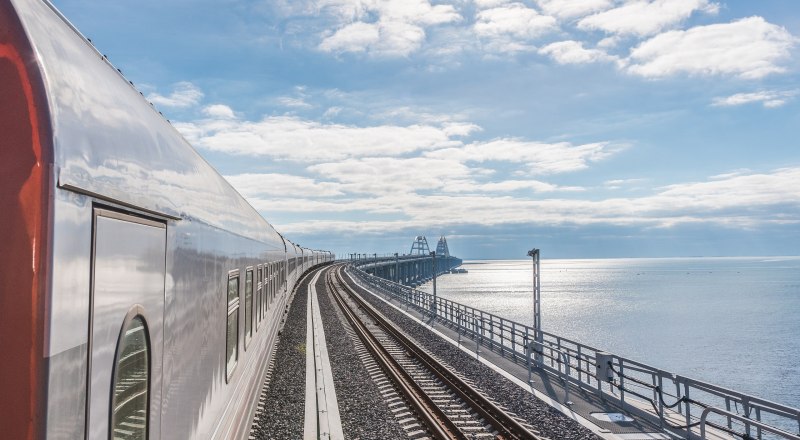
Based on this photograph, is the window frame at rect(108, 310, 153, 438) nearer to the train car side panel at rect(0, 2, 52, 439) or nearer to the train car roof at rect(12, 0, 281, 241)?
the train car roof at rect(12, 0, 281, 241)

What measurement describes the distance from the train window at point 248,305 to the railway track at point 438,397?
4.64 meters

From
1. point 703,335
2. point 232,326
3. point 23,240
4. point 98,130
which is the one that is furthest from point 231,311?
point 703,335

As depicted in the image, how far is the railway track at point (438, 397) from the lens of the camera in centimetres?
1126

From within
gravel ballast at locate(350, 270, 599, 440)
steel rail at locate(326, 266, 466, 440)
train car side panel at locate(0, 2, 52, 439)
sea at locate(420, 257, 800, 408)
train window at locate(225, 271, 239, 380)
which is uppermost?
train car side panel at locate(0, 2, 52, 439)

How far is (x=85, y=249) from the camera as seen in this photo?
1998 millimetres

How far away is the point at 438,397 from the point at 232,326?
863 cm

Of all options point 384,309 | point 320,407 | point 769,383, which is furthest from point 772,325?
point 320,407

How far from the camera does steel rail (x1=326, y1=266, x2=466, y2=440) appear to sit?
36.9ft

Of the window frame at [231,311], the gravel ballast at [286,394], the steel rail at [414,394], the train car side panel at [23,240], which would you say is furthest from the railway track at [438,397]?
the train car side panel at [23,240]

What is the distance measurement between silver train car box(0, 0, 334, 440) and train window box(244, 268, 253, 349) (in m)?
3.49

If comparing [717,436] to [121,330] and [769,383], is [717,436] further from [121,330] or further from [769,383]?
[769,383]

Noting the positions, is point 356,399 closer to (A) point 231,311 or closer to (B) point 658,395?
(B) point 658,395

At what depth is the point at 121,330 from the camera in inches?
95.7

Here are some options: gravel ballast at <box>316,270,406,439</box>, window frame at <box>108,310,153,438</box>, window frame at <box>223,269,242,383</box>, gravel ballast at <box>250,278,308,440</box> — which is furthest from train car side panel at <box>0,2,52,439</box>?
gravel ballast at <box>316,270,406,439</box>
